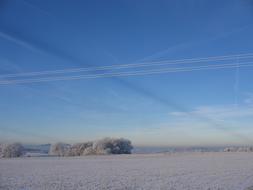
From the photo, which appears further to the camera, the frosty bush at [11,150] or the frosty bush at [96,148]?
the frosty bush at [96,148]

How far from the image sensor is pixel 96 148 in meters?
124

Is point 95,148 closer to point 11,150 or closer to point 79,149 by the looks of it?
point 79,149

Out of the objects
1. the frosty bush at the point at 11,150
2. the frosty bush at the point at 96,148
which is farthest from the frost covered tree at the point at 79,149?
the frosty bush at the point at 11,150

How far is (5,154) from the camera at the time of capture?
10650 cm

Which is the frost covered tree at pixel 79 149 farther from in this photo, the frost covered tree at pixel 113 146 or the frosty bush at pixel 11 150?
the frosty bush at pixel 11 150

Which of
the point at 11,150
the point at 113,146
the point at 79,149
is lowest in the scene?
the point at 11,150

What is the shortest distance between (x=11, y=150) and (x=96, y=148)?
92.4 ft

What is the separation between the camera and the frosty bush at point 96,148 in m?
122

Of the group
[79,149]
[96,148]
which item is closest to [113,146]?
[96,148]

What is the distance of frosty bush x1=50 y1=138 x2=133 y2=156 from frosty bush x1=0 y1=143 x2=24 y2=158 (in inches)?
576

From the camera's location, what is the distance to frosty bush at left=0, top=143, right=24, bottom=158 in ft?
350

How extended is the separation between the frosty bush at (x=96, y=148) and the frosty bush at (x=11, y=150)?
1462 centimetres

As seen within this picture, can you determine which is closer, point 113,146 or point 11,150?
point 11,150

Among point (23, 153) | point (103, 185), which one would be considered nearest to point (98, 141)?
point (23, 153)
